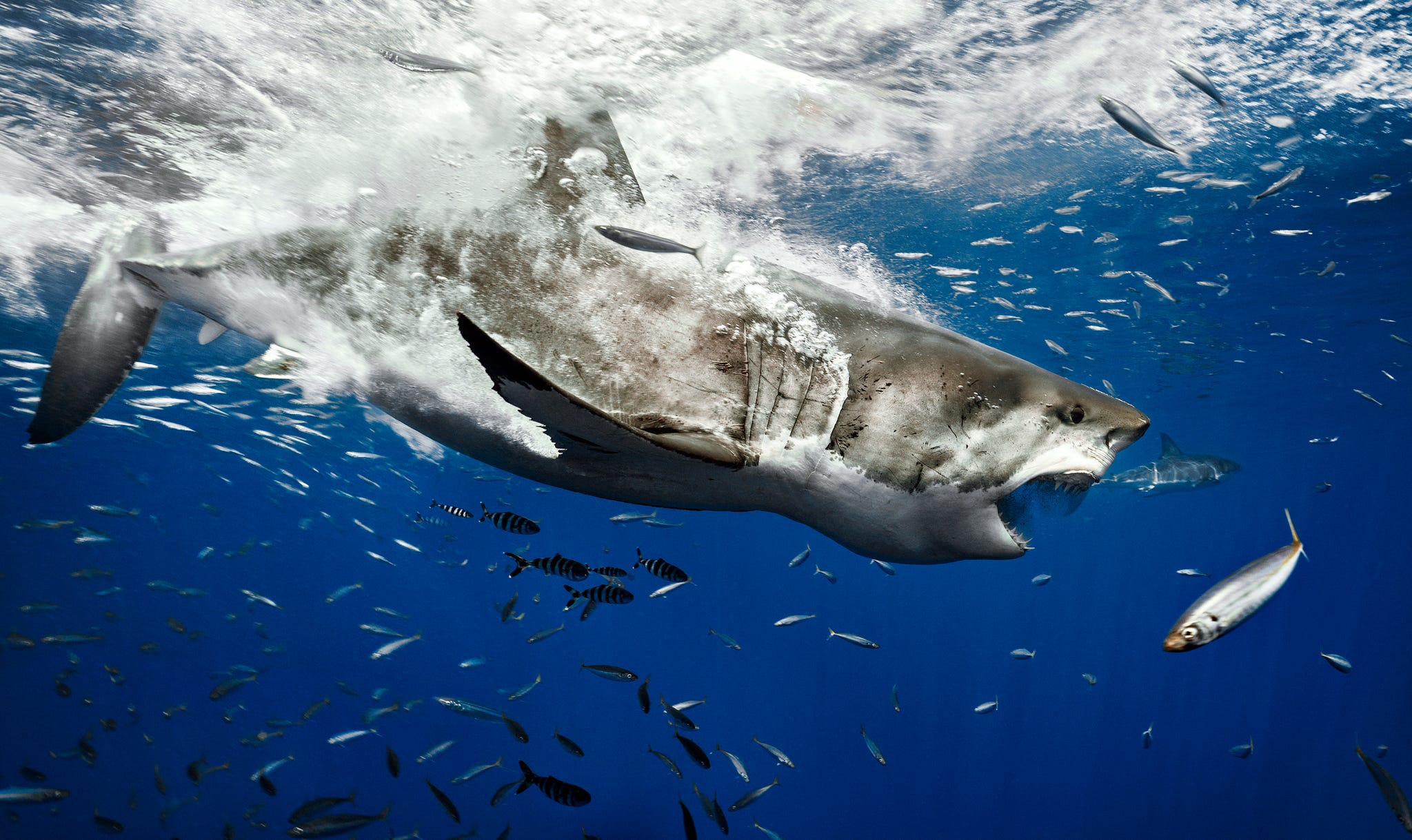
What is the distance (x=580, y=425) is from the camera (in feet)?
6.61

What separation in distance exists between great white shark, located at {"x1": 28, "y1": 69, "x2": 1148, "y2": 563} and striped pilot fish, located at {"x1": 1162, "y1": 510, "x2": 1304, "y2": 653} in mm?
598

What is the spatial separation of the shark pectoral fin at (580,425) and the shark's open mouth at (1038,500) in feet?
3.43

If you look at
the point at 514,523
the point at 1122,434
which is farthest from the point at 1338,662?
the point at 514,523

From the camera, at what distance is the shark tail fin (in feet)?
11.1

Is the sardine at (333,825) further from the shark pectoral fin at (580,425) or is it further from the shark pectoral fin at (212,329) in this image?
the shark pectoral fin at (580,425)

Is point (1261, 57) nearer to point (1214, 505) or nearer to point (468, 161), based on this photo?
point (468, 161)

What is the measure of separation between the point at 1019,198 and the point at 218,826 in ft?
128

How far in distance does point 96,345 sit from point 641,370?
3.13 metres

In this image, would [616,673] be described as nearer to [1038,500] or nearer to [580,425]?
[1038,500]

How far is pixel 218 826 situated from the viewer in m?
28.6

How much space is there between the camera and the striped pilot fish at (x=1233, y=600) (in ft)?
7.52

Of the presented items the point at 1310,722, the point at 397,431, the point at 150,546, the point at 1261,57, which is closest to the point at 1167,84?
the point at 1261,57

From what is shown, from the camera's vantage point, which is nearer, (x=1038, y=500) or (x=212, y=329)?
(x=1038, y=500)

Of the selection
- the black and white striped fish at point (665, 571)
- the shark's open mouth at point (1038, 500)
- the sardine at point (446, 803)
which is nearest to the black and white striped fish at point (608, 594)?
the black and white striped fish at point (665, 571)
